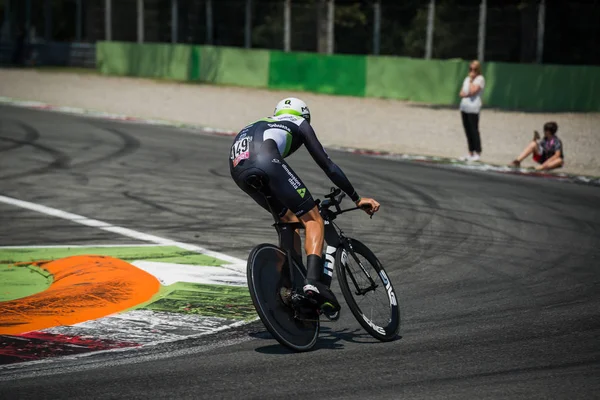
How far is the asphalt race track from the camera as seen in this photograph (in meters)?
6.11

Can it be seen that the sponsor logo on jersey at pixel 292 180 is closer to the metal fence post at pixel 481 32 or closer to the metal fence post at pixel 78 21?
the metal fence post at pixel 481 32

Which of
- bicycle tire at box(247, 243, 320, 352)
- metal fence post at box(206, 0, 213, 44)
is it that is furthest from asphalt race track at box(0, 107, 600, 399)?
metal fence post at box(206, 0, 213, 44)

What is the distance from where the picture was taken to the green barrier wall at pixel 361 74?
2875 centimetres

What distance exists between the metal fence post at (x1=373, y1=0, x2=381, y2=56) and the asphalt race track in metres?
15.9

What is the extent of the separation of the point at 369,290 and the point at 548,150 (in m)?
11.0

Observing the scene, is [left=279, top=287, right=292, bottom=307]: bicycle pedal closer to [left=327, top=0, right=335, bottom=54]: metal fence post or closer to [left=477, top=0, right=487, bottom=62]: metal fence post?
[left=477, top=0, right=487, bottom=62]: metal fence post

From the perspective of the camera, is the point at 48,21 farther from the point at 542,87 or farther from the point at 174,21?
the point at 542,87

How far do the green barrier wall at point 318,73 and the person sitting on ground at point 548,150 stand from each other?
52.4 feet

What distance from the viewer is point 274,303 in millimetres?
6844

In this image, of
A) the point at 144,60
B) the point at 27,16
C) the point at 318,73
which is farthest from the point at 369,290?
the point at 27,16

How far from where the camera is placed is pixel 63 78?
132 ft

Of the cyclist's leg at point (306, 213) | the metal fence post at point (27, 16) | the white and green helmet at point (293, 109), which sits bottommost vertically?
the cyclist's leg at point (306, 213)

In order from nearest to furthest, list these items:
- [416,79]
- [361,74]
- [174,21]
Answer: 1. [416,79]
2. [361,74]
3. [174,21]

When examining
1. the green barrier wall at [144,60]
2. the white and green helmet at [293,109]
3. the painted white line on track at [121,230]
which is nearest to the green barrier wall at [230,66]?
the green barrier wall at [144,60]
